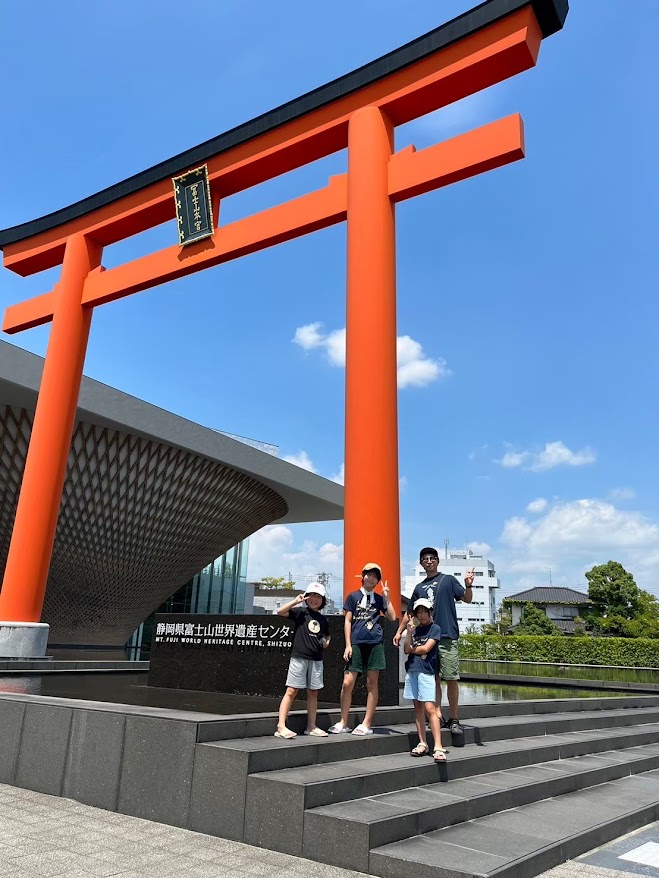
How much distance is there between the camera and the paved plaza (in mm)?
3477

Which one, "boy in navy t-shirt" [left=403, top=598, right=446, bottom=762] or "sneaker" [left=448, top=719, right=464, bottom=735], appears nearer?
"boy in navy t-shirt" [left=403, top=598, right=446, bottom=762]

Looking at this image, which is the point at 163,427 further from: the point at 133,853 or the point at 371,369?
the point at 133,853

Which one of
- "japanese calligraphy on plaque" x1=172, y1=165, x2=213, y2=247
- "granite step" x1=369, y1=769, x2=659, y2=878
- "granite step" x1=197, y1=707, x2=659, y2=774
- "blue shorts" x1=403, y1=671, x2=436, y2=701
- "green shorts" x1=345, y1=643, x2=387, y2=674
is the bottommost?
"granite step" x1=369, y1=769, x2=659, y2=878

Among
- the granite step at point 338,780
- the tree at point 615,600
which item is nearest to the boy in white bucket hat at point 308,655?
the granite step at point 338,780

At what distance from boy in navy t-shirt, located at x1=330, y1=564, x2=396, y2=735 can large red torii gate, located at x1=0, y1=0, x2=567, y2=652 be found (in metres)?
2.40

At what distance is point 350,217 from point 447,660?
6.60 meters

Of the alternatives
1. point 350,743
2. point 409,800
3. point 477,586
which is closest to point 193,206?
point 350,743

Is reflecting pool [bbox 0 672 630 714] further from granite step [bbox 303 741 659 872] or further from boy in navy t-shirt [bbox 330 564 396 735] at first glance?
granite step [bbox 303 741 659 872]

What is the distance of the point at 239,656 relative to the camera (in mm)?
7715

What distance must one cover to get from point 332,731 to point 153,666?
159 inches

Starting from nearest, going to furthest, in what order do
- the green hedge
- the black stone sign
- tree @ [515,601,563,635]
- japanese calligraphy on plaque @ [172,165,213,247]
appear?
the black stone sign
japanese calligraphy on plaque @ [172,165,213,247]
the green hedge
tree @ [515,601,563,635]

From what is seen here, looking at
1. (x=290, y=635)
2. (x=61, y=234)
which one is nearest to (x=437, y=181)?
(x=290, y=635)

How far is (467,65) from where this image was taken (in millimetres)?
9680

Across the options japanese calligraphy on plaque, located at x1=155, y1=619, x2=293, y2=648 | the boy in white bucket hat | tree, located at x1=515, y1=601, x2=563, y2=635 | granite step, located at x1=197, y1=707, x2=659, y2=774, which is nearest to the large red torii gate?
japanese calligraphy on plaque, located at x1=155, y1=619, x2=293, y2=648
